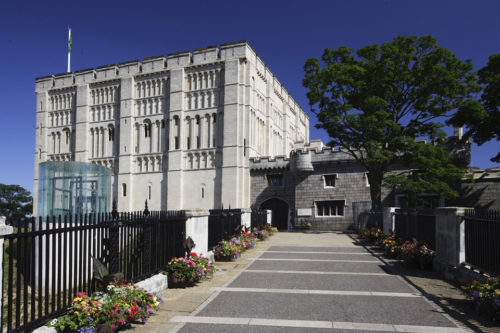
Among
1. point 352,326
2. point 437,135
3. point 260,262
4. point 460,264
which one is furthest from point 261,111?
point 352,326

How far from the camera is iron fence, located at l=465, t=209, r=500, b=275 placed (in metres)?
7.74

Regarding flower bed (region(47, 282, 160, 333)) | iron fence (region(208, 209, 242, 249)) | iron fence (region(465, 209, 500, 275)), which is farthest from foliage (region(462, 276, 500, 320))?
iron fence (region(208, 209, 242, 249))

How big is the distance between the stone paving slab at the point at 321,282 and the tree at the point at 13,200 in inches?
2213

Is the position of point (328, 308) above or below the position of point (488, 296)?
below

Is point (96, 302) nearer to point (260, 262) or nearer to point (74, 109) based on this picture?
point (260, 262)

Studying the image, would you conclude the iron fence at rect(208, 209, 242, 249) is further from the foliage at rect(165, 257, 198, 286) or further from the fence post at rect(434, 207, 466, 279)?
the fence post at rect(434, 207, 466, 279)

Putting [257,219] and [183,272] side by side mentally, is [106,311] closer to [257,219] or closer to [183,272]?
[183,272]

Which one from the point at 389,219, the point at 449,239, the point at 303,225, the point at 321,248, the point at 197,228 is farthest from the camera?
the point at 303,225

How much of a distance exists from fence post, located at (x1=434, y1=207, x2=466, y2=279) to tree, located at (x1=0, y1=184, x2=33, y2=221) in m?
58.4

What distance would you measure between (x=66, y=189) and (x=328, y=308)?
583 inches

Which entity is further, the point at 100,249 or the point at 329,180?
the point at 329,180

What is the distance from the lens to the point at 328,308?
22.9 feet

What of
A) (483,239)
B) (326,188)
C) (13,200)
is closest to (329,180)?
(326,188)

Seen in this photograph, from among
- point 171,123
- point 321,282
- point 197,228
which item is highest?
point 171,123
